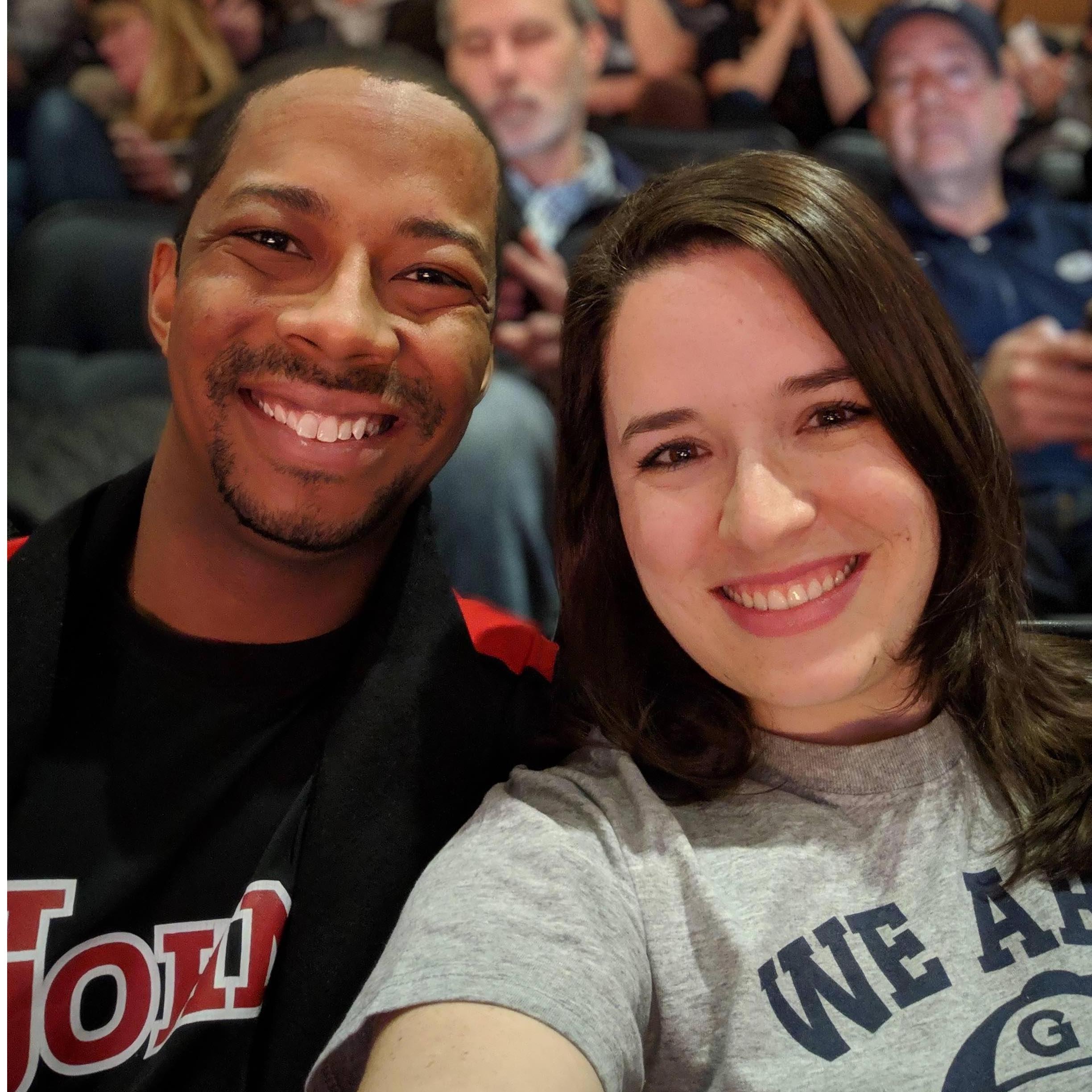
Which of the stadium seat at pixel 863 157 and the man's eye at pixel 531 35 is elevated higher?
the man's eye at pixel 531 35

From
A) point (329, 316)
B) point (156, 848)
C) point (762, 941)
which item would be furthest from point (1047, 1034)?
point (329, 316)

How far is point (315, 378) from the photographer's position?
106cm

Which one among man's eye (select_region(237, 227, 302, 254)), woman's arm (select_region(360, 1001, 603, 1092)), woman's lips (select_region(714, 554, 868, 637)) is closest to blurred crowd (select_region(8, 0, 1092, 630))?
man's eye (select_region(237, 227, 302, 254))

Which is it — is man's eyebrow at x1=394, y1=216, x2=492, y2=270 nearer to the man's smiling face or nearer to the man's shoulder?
the man's smiling face

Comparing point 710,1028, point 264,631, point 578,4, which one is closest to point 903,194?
point 578,4

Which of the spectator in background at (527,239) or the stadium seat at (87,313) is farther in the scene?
the stadium seat at (87,313)

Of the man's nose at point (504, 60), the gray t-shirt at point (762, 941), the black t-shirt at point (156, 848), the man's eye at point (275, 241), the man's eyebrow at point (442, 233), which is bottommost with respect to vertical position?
the black t-shirt at point (156, 848)

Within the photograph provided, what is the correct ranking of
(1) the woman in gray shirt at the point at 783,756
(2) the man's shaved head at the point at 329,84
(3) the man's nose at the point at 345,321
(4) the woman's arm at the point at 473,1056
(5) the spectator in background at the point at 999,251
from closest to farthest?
1. (4) the woman's arm at the point at 473,1056
2. (1) the woman in gray shirt at the point at 783,756
3. (3) the man's nose at the point at 345,321
4. (2) the man's shaved head at the point at 329,84
5. (5) the spectator in background at the point at 999,251

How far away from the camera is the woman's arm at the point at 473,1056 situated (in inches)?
26.2

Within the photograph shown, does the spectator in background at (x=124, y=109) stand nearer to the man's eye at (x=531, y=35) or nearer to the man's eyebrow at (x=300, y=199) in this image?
the man's eye at (x=531, y=35)

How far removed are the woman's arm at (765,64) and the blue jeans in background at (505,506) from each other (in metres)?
0.82

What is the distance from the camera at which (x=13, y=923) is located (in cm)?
94

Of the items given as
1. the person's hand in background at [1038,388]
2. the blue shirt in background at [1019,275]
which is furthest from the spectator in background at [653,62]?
the person's hand in background at [1038,388]

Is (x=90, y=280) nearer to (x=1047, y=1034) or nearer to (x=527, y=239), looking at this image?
(x=527, y=239)
